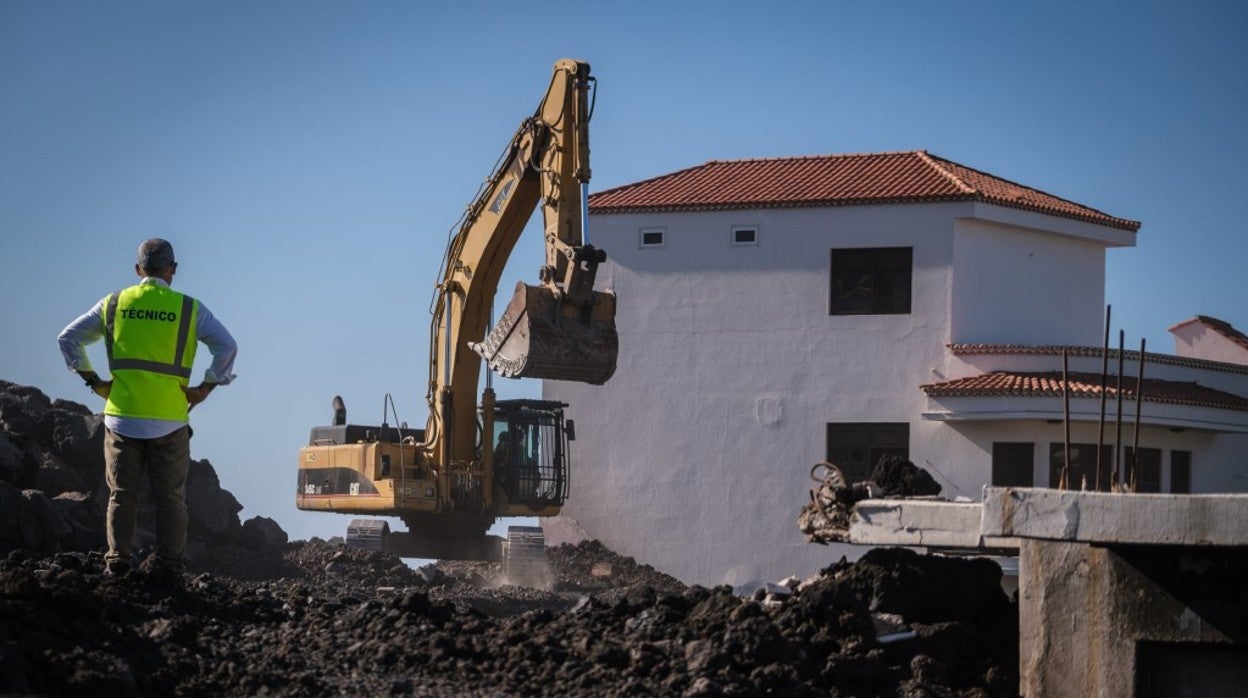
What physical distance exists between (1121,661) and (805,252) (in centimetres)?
2118

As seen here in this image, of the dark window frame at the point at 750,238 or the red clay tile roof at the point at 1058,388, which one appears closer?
the red clay tile roof at the point at 1058,388

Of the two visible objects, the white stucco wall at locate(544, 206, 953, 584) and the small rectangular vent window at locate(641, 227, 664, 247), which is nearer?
the white stucco wall at locate(544, 206, 953, 584)

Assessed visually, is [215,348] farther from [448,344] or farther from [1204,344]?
[1204,344]

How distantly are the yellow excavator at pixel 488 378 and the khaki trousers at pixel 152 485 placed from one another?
7860mm

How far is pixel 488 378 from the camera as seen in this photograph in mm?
22438

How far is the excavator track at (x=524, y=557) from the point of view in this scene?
24.6m

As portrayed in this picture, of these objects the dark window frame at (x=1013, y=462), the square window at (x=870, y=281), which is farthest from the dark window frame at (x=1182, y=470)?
the square window at (x=870, y=281)

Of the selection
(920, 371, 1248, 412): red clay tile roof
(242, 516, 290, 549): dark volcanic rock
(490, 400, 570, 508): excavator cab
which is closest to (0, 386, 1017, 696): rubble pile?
(490, 400, 570, 508): excavator cab

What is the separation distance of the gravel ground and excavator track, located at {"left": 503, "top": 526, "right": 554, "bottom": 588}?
41.4ft

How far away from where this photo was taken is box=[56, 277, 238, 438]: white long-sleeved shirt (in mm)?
10203

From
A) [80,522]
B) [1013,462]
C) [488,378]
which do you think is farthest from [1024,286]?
[80,522]

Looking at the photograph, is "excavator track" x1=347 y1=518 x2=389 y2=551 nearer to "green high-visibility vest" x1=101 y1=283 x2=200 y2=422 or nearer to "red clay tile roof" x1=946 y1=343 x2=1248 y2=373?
"red clay tile roof" x1=946 y1=343 x2=1248 y2=373

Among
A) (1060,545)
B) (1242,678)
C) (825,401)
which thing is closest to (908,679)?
(1060,545)

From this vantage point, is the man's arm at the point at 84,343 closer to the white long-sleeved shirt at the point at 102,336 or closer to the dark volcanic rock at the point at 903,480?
the white long-sleeved shirt at the point at 102,336
